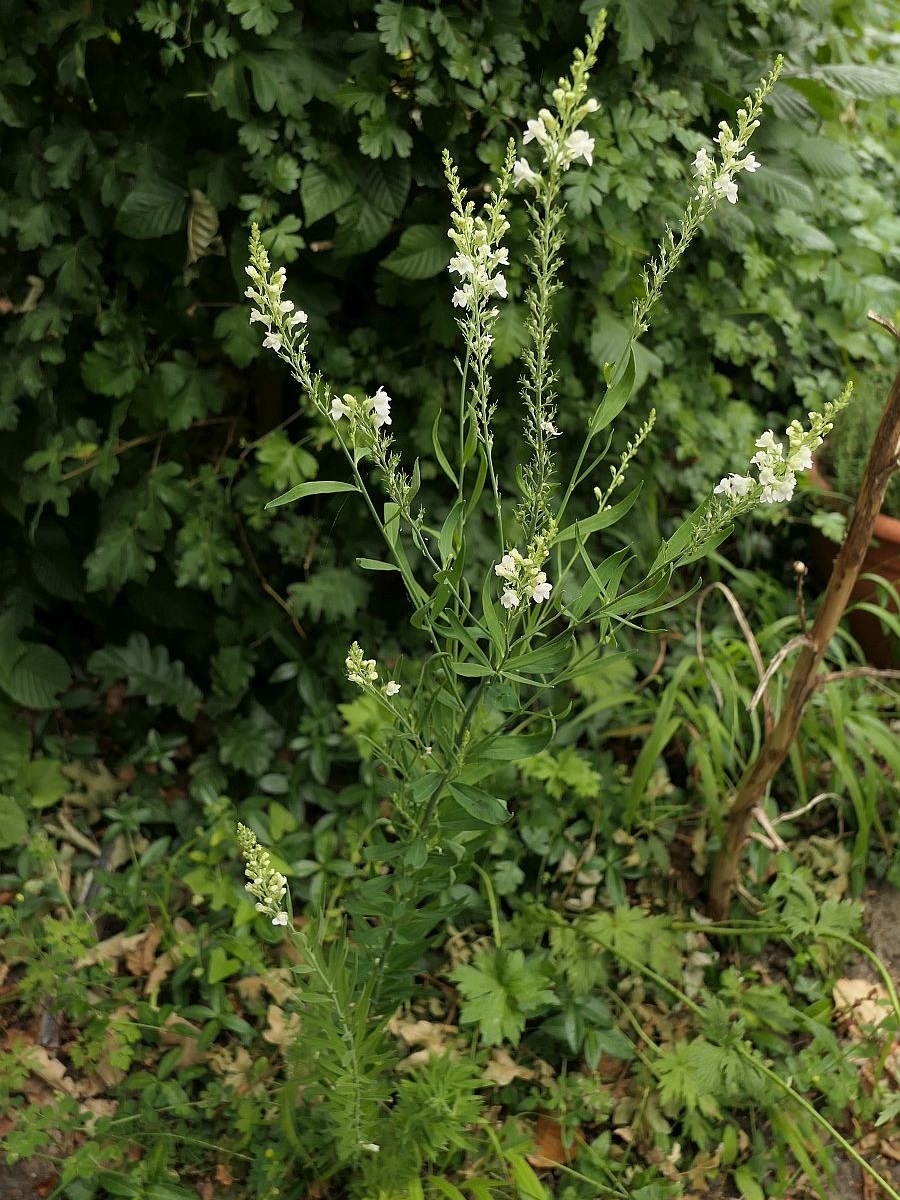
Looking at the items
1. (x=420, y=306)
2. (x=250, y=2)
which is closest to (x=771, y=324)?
(x=420, y=306)

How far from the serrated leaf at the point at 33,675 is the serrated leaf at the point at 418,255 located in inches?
46.8

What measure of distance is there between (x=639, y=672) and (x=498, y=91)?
1393 millimetres

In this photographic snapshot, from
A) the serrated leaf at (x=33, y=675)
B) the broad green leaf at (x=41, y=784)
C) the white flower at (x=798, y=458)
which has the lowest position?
the broad green leaf at (x=41, y=784)

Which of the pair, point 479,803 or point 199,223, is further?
point 199,223

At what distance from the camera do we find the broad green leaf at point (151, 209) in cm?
189

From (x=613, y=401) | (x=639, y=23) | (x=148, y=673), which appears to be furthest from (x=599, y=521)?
(x=148, y=673)

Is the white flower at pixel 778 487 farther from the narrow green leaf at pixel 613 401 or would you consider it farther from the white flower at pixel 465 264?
the white flower at pixel 465 264

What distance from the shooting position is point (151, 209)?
1.91 meters

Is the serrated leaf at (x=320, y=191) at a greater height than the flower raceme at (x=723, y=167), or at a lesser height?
lesser

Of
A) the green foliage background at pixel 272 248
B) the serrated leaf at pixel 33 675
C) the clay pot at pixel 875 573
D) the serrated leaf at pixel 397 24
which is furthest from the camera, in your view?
the clay pot at pixel 875 573

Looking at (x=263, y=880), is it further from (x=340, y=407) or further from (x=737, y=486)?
(x=737, y=486)

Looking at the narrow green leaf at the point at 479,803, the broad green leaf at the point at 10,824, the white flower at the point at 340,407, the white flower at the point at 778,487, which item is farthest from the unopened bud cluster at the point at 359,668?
the broad green leaf at the point at 10,824

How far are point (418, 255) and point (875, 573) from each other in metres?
1.49

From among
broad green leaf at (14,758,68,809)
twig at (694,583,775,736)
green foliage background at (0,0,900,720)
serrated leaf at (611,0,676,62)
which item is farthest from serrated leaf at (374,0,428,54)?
broad green leaf at (14,758,68,809)
